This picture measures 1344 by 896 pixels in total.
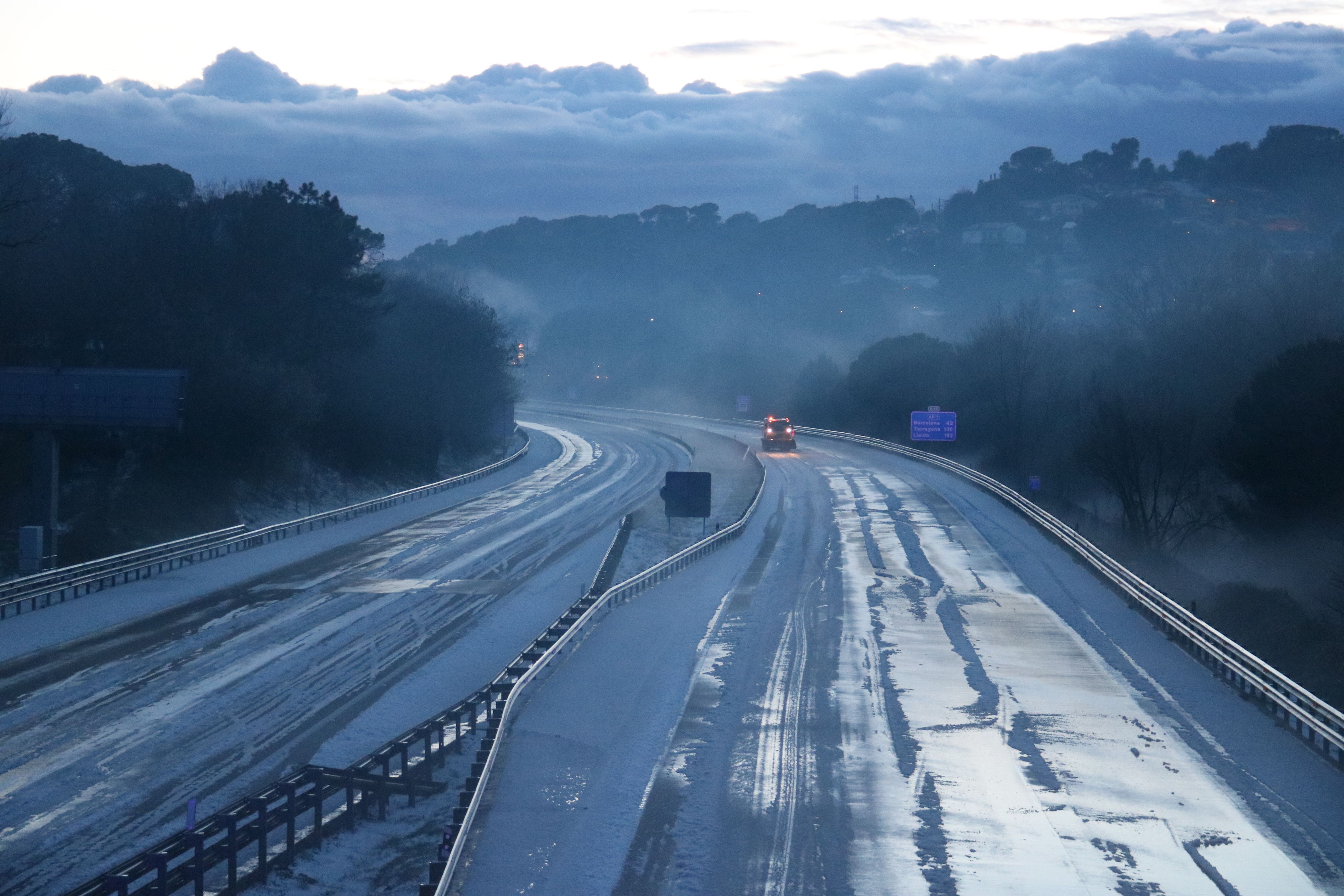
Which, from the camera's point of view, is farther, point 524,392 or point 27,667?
point 524,392

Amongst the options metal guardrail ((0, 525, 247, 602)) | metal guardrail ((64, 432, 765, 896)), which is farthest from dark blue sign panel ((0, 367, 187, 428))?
metal guardrail ((64, 432, 765, 896))

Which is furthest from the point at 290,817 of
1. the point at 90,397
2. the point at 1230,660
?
the point at 90,397

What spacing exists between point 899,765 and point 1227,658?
8.54 m

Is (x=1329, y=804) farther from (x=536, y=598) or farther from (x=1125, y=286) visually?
(x=1125, y=286)

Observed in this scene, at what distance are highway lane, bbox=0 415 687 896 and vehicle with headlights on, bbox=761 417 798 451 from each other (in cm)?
3869

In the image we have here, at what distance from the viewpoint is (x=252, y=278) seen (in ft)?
206

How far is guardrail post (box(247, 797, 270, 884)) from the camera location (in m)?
13.9

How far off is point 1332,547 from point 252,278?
51328mm

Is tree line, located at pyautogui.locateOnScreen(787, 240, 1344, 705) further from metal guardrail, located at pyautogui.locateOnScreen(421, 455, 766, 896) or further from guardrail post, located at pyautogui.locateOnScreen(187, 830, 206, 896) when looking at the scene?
guardrail post, located at pyautogui.locateOnScreen(187, 830, 206, 896)

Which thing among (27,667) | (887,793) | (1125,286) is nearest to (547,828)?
(887,793)

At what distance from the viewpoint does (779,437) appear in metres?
78.9

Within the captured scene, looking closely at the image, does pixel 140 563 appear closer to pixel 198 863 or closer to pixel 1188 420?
pixel 198 863

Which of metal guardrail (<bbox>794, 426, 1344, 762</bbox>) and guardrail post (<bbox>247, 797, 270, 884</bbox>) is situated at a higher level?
metal guardrail (<bbox>794, 426, 1344, 762</bbox>)

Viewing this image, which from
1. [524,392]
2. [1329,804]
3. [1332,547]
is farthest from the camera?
[524,392]
